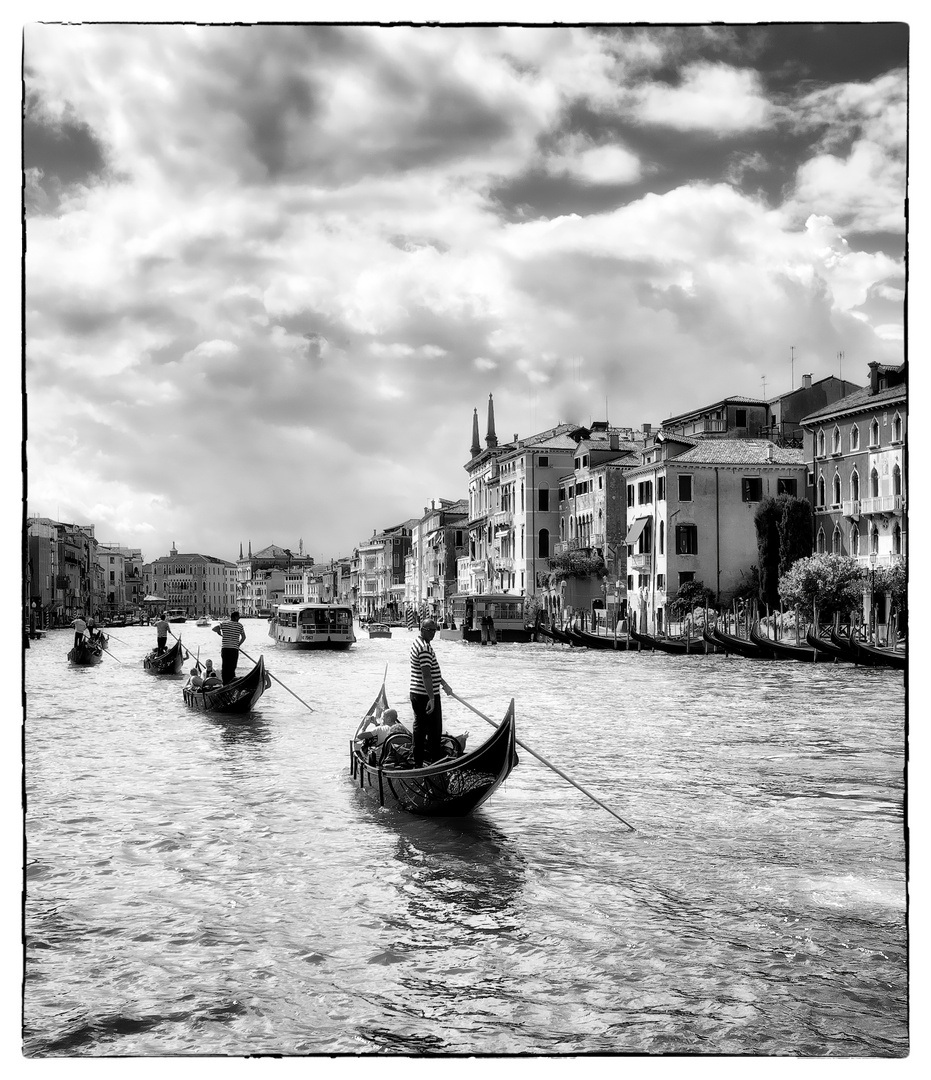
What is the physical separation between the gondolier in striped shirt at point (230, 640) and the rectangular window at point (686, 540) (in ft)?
32.7

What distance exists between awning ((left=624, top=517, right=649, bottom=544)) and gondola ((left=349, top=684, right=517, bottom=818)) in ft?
42.9

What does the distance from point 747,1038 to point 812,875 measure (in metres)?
1.14

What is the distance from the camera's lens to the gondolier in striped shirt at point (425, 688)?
344 centimetres

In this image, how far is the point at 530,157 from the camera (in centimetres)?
226

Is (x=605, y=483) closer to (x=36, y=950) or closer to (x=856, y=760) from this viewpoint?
(x=856, y=760)

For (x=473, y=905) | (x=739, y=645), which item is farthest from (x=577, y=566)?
(x=473, y=905)

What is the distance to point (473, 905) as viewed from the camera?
2.80m

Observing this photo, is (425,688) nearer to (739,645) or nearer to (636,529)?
(739,645)

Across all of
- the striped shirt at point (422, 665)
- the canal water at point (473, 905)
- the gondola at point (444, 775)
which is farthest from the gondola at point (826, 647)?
the striped shirt at point (422, 665)

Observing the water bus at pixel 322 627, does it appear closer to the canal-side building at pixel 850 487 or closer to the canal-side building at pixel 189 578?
the canal-side building at pixel 189 578

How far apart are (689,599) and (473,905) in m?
13.1

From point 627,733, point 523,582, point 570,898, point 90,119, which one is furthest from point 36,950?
point 523,582

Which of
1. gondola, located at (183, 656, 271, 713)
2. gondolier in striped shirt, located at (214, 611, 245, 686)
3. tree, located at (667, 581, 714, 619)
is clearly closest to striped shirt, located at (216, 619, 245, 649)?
gondolier in striped shirt, located at (214, 611, 245, 686)

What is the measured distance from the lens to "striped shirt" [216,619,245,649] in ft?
21.0
